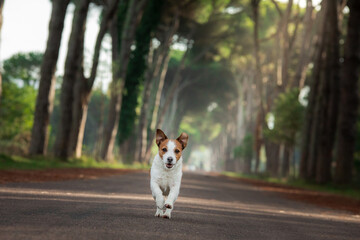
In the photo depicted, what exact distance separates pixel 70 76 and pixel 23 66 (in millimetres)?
48176

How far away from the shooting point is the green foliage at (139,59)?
1449 inches

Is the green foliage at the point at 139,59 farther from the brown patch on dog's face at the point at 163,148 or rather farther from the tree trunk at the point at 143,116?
the brown patch on dog's face at the point at 163,148

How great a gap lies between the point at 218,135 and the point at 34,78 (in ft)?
152

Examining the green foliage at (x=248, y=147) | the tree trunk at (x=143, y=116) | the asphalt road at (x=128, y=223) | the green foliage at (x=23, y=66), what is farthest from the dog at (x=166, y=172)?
the green foliage at (x=23, y=66)

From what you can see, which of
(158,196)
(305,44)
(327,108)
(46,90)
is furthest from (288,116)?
(158,196)

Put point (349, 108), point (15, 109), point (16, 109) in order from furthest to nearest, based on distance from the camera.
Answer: point (16, 109) → point (15, 109) → point (349, 108)

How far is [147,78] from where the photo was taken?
42812mm

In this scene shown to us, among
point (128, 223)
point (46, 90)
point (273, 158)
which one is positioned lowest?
point (128, 223)

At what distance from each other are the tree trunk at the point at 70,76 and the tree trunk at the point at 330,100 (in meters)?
11.3

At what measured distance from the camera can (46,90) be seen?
21.1m

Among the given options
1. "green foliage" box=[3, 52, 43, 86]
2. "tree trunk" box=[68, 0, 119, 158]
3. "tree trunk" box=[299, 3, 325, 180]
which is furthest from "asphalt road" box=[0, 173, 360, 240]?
"green foliage" box=[3, 52, 43, 86]

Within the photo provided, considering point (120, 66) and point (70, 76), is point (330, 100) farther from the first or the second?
point (120, 66)

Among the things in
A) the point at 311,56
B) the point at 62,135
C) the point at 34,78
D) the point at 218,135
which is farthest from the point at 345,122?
the point at 218,135

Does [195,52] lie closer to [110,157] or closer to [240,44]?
[240,44]
